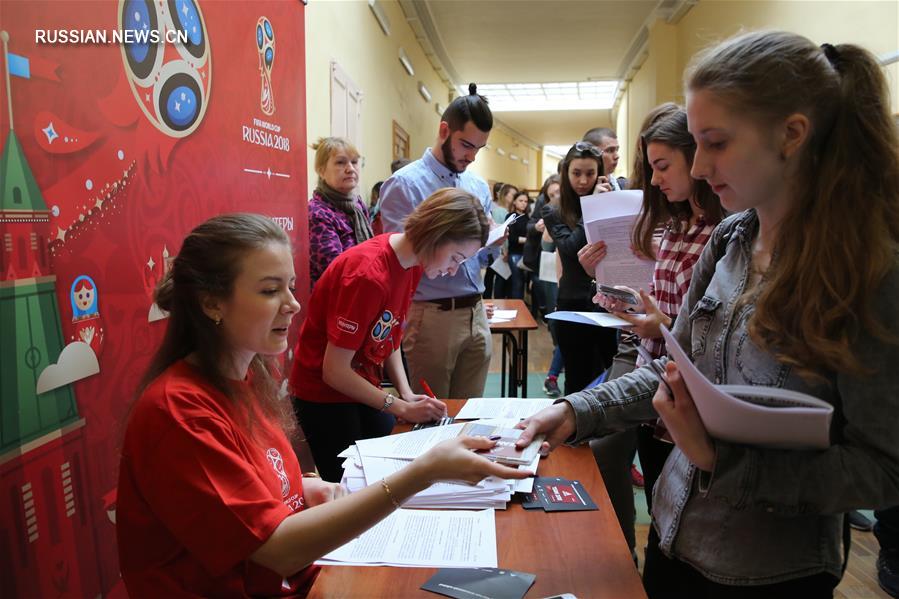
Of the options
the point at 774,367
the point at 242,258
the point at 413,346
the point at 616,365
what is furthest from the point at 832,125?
the point at 413,346

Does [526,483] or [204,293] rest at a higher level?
[204,293]

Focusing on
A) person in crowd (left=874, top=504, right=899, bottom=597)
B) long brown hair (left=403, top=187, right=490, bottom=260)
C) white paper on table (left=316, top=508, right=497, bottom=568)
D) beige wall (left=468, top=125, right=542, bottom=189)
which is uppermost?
beige wall (left=468, top=125, right=542, bottom=189)

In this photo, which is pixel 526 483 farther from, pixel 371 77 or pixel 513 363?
pixel 371 77

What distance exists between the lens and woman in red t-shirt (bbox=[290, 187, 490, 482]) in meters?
1.69

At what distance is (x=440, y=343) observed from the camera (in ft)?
8.08

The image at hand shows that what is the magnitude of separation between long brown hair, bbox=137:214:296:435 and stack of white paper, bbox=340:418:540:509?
0.30 m

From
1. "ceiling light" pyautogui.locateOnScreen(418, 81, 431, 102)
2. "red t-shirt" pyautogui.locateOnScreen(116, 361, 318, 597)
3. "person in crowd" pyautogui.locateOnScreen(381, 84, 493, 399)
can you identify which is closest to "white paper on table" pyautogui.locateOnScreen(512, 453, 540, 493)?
"red t-shirt" pyautogui.locateOnScreen(116, 361, 318, 597)

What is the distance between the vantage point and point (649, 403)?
116cm

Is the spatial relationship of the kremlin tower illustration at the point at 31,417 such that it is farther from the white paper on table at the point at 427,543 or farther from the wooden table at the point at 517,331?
the wooden table at the point at 517,331

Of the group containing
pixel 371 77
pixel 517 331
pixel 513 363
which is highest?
pixel 371 77

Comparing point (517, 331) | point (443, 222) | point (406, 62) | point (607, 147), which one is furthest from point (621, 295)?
point (406, 62)

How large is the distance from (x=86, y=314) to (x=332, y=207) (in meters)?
1.93

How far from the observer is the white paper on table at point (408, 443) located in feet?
4.46

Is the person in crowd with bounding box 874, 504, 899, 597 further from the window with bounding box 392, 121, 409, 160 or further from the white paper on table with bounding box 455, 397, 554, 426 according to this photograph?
the window with bounding box 392, 121, 409, 160
